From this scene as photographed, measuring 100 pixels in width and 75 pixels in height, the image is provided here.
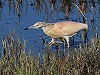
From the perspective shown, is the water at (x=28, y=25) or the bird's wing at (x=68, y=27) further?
the water at (x=28, y=25)

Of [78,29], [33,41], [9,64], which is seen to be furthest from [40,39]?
[9,64]

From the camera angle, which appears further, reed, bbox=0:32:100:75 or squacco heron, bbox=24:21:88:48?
squacco heron, bbox=24:21:88:48

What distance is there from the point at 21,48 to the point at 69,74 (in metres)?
1.19

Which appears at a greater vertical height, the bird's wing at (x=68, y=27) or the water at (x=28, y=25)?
the bird's wing at (x=68, y=27)

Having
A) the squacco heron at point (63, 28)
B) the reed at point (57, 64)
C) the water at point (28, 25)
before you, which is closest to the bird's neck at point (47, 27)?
the squacco heron at point (63, 28)

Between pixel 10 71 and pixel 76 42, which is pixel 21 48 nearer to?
pixel 10 71

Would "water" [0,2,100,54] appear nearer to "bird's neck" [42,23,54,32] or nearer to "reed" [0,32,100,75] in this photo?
"bird's neck" [42,23,54,32]

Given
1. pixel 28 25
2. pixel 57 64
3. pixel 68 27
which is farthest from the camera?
pixel 28 25

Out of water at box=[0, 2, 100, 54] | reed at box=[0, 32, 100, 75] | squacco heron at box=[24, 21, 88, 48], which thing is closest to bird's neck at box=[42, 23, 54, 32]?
squacco heron at box=[24, 21, 88, 48]

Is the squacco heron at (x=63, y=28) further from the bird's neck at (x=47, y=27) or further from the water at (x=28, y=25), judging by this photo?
the water at (x=28, y=25)

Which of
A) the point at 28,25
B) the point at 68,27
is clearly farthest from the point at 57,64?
the point at 28,25

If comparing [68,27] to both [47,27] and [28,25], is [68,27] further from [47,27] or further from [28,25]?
[28,25]

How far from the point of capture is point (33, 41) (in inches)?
298

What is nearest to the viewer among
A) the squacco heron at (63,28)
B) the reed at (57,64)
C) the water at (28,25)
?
the reed at (57,64)
